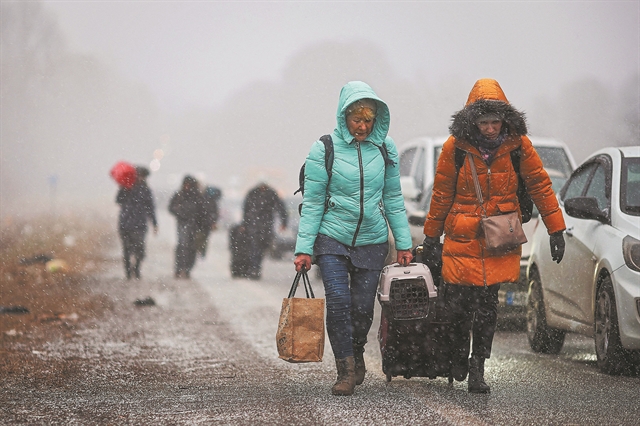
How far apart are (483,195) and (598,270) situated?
4.89ft

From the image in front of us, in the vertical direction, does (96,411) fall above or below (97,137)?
below

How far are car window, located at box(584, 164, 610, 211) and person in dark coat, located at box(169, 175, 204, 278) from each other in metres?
12.0

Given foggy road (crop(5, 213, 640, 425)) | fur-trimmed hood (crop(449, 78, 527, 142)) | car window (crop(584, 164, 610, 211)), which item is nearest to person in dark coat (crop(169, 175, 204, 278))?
foggy road (crop(5, 213, 640, 425))

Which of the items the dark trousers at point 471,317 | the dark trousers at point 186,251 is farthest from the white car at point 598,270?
the dark trousers at point 186,251

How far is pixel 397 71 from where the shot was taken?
3700 centimetres

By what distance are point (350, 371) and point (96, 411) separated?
1.48 m

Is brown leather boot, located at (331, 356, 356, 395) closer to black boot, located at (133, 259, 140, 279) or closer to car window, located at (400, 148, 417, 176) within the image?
car window, located at (400, 148, 417, 176)

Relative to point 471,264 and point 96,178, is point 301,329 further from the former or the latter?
point 96,178

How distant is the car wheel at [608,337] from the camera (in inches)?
281

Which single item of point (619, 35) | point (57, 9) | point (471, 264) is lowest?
point (471, 264)

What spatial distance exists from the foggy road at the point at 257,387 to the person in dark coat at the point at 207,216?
8862mm

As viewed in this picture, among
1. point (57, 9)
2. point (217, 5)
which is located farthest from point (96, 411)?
point (57, 9)

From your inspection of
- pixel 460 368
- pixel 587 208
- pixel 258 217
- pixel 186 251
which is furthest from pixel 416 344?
pixel 186 251

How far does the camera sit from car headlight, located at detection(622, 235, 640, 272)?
701 cm
